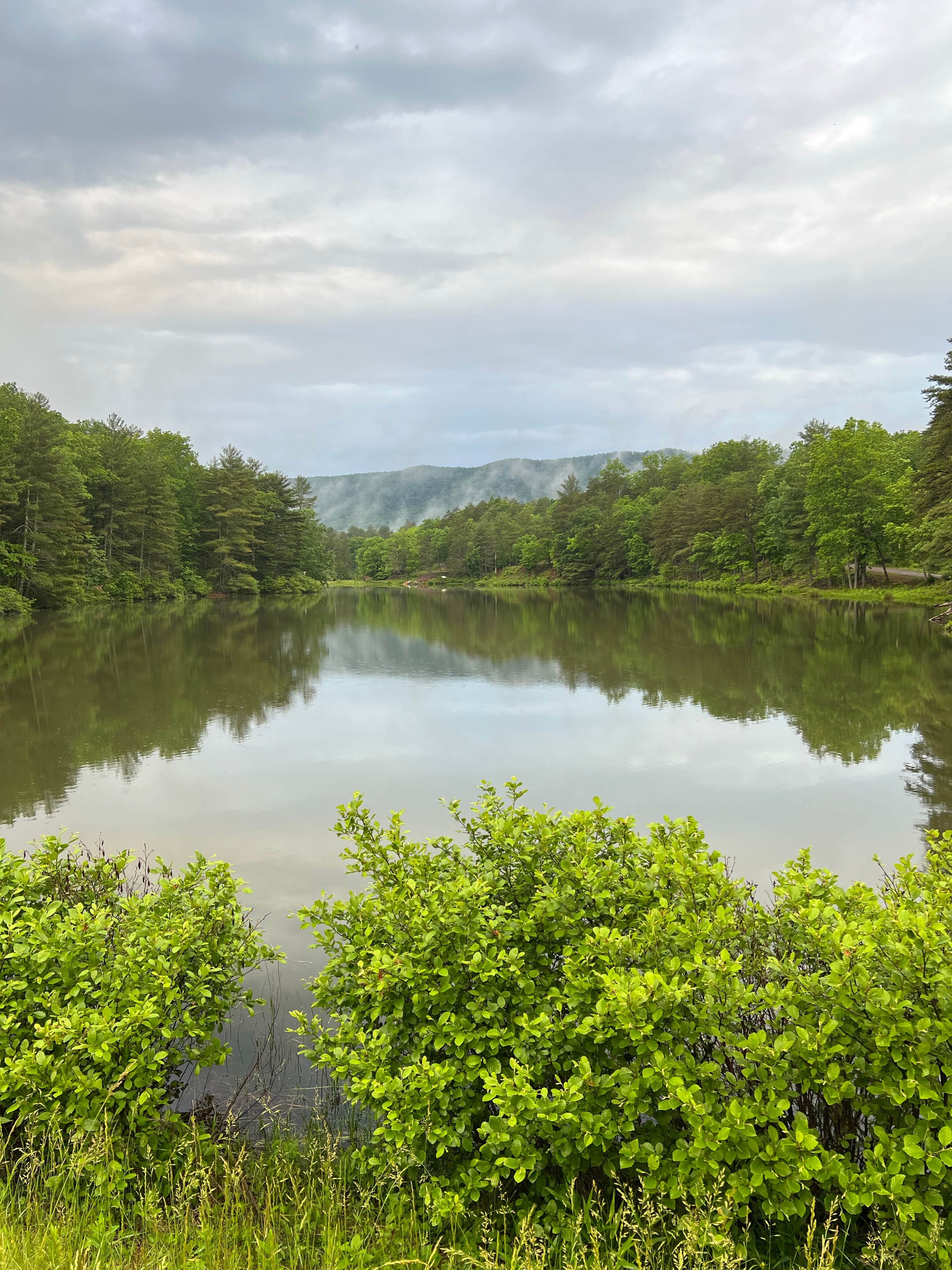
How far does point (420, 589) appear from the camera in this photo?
119000 millimetres

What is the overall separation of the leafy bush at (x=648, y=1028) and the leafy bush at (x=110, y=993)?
608 millimetres

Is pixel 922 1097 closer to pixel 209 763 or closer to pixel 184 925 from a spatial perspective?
pixel 184 925

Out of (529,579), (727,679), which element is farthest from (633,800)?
(529,579)

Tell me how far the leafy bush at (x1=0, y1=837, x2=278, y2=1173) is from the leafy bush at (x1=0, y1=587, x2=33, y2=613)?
44565mm

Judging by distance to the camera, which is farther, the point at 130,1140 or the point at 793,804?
the point at 793,804

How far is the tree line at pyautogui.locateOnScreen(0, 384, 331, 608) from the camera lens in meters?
45.9

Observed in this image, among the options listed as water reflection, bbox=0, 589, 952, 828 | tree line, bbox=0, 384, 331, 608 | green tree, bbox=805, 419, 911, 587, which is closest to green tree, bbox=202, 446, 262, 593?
tree line, bbox=0, 384, 331, 608

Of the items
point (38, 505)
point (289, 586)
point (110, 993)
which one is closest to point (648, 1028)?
point (110, 993)

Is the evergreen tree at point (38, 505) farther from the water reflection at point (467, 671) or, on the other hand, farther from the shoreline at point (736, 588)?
the shoreline at point (736, 588)

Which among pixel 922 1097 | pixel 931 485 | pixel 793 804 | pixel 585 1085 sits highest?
pixel 931 485

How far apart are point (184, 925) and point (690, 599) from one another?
185 ft

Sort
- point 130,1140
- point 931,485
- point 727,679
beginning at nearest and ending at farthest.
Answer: point 130,1140 < point 727,679 < point 931,485

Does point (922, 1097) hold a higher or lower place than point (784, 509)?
lower

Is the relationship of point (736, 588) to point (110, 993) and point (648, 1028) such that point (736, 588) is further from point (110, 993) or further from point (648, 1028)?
point (110, 993)
